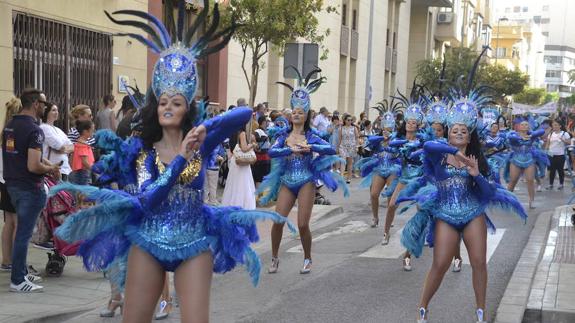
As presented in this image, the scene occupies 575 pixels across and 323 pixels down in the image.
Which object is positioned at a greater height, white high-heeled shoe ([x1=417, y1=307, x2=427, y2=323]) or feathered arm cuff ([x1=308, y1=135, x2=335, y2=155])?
feathered arm cuff ([x1=308, y1=135, x2=335, y2=155])

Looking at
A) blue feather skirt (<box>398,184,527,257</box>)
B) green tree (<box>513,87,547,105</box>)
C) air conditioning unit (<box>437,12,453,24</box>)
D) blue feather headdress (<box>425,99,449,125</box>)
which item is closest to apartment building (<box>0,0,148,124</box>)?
blue feather headdress (<box>425,99,449,125</box>)

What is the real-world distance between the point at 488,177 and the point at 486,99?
3.35ft

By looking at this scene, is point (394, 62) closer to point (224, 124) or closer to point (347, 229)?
point (347, 229)

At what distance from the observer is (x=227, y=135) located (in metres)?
4.18

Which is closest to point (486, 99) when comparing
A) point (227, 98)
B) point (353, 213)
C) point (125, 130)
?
point (125, 130)

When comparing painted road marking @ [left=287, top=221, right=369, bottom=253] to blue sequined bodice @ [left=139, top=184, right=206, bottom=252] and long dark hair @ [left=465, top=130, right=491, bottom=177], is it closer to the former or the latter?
long dark hair @ [left=465, top=130, right=491, bottom=177]

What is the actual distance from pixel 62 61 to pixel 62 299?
7.46m

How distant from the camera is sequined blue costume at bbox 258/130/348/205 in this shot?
8180 millimetres

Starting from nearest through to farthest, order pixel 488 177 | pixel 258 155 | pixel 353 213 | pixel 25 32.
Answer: pixel 488 177 < pixel 25 32 < pixel 353 213 < pixel 258 155

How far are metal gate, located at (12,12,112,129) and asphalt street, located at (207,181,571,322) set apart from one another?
18.4 feet

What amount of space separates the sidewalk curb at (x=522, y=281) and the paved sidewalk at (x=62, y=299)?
306 cm

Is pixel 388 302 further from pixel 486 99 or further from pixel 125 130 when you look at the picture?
pixel 125 130

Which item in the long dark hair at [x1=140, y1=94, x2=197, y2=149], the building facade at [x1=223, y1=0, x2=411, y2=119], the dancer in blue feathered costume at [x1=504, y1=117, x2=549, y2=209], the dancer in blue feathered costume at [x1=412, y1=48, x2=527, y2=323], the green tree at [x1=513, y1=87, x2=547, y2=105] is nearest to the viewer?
the long dark hair at [x1=140, y1=94, x2=197, y2=149]

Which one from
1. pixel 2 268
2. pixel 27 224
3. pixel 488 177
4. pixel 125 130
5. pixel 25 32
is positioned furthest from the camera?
pixel 25 32
